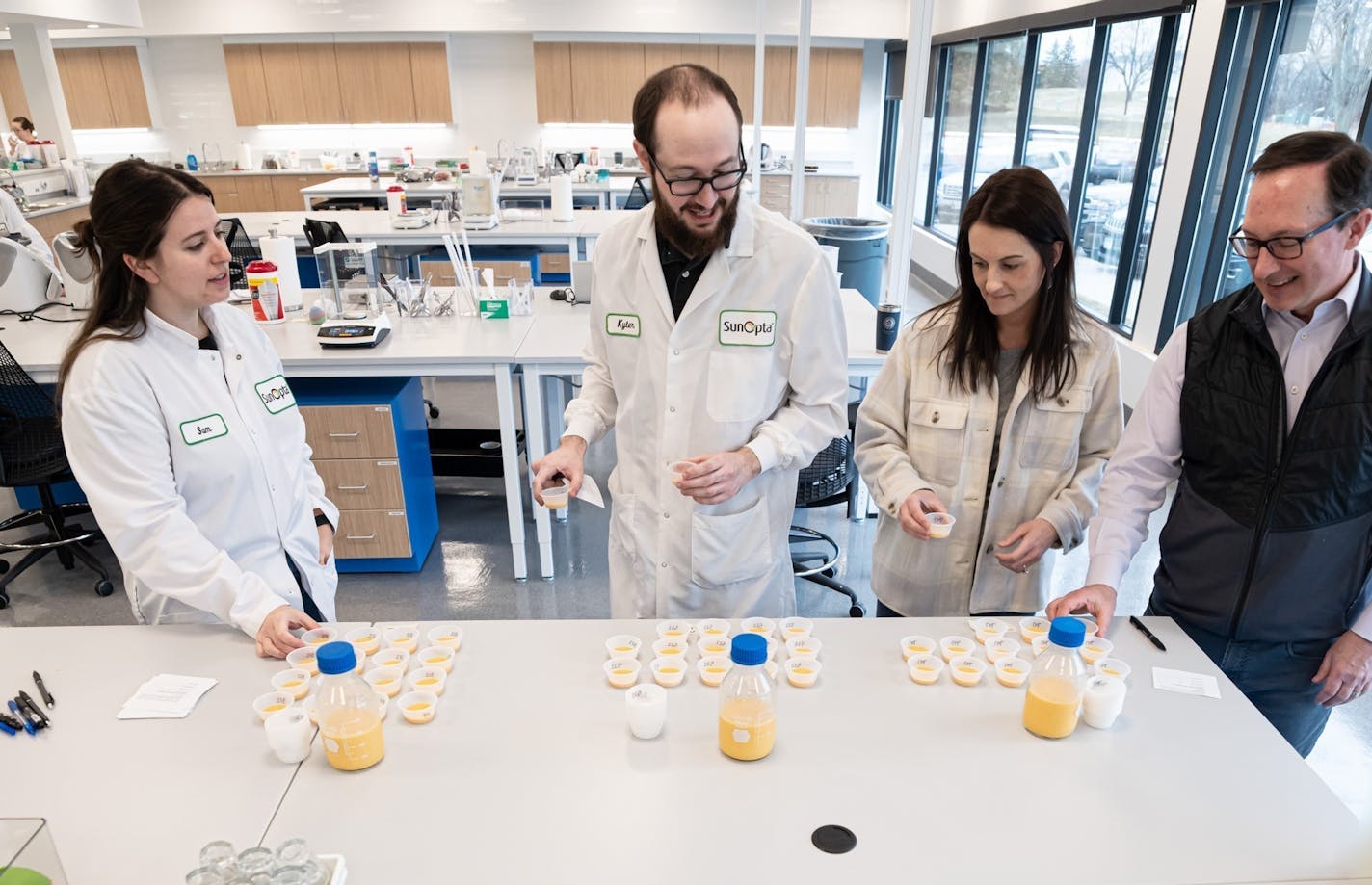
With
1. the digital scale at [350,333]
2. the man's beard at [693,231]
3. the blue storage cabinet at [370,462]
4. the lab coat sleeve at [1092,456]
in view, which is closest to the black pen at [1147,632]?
the lab coat sleeve at [1092,456]

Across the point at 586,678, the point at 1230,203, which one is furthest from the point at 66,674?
the point at 1230,203

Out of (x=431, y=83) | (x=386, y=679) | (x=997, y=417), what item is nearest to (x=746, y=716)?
(x=386, y=679)

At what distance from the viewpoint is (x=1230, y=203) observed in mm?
4203

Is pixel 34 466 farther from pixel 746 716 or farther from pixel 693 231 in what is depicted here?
pixel 746 716

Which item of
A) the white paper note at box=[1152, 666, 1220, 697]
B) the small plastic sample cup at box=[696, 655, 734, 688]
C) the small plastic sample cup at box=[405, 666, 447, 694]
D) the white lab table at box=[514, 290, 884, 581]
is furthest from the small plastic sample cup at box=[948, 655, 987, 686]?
the white lab table at box=[514, 290, 884, 581]

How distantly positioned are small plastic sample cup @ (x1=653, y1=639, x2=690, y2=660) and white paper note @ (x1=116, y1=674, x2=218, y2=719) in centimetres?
79

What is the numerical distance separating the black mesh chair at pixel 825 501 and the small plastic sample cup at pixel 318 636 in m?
1.34

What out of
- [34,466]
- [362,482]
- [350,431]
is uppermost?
[350,431]

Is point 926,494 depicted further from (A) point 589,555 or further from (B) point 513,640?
(A) point 589,555

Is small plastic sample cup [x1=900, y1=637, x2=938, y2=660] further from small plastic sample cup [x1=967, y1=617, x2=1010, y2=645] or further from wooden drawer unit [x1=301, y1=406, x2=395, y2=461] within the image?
wooden drawer unit [x1=301, y1=406, x2=395, y2=461]

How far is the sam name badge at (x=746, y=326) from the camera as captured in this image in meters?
1.72

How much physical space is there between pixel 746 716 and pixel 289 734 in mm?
700

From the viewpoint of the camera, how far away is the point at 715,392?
1733 millimetres

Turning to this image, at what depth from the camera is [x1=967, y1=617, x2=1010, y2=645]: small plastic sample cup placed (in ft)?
5.14
